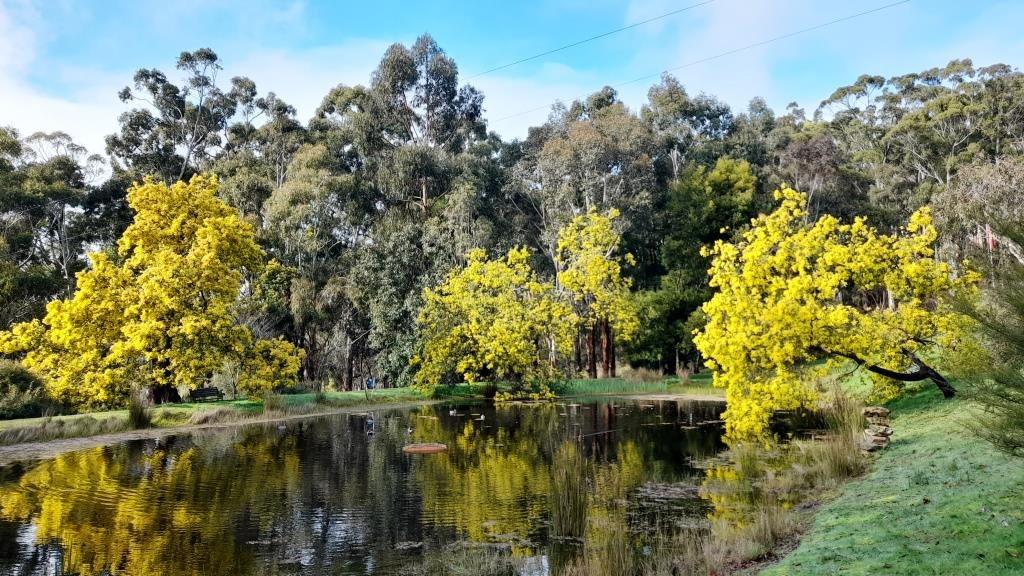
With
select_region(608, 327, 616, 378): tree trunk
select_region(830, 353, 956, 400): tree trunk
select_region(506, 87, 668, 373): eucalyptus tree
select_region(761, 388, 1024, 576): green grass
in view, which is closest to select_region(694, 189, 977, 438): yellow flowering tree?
select_region(830, 353, 956, 400): tree trunk

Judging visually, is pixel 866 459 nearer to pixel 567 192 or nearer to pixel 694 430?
pixel 694 430

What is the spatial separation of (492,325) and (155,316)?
1480 cm

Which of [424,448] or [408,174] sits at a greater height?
[408,174]

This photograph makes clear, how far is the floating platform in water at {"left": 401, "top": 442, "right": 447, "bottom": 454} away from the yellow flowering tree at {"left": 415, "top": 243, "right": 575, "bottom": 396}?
13.5 meters

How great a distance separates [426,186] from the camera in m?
Result: 45.2

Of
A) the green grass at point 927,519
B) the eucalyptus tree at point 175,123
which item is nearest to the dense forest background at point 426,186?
the eucalyptus tree at point 175,123

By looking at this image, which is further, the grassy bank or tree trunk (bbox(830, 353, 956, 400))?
the grassy bank

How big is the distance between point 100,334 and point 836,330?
2315cm

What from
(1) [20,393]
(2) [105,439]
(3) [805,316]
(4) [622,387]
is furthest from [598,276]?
(1) [20,393]

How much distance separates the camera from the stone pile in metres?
13.9

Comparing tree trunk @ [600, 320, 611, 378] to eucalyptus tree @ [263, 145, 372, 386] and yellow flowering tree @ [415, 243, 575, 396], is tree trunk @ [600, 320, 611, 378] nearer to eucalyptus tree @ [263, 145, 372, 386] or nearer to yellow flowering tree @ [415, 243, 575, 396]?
yellow flowering tree @ [415, 243, 575, 396]

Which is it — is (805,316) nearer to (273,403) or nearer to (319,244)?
(273,403)

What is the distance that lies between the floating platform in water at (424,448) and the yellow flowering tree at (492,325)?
13.5 meters

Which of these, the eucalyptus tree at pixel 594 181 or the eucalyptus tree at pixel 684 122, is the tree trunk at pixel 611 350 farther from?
the eucalyptus tree at pixel 684 122
